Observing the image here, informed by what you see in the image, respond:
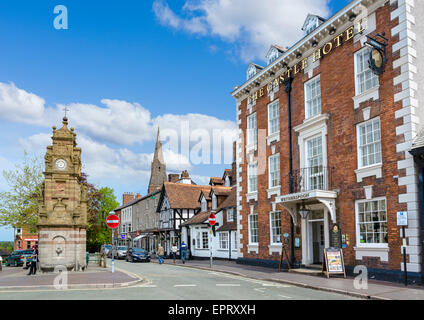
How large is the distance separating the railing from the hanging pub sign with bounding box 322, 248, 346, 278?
305cm

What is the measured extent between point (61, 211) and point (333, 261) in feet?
45.4

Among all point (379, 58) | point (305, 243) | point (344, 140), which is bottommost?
point (305, 243)

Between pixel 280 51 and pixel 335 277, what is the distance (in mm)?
13089

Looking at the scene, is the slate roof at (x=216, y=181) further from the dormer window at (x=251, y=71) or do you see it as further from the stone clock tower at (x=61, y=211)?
the stone clock tower at (x=61, y=211)

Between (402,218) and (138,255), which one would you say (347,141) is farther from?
(138,255)

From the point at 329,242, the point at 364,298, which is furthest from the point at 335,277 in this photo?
the point at 364,298

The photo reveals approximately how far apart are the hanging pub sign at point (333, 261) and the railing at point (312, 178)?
305 cm

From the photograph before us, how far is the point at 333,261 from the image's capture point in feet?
52.9

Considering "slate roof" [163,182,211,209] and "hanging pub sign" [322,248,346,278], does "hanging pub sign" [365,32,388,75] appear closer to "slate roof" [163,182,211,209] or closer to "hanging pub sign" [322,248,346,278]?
"hanging pub sign" [322,248,346,278]

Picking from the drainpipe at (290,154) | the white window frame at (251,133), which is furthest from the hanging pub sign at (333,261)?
the white window frame at (251,133)

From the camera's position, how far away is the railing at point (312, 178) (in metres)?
18.3

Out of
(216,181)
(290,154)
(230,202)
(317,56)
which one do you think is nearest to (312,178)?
(290,154)

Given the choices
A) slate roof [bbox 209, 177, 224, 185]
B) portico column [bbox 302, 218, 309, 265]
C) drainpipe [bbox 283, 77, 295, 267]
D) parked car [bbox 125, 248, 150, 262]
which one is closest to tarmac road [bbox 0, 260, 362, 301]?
portico column [bbox 302, 218, 309, 265]

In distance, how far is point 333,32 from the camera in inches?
725
